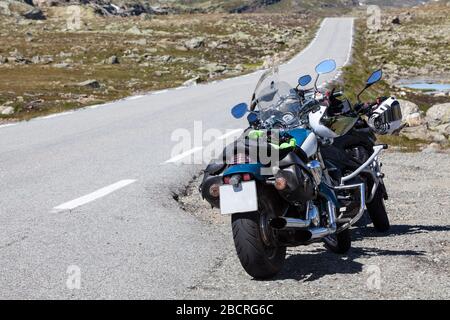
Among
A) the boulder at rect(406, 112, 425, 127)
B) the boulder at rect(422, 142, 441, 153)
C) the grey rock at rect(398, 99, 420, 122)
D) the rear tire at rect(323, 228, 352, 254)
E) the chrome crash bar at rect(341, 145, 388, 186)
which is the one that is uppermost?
the chrome crash bar at rect(341, 145, 388, 186)

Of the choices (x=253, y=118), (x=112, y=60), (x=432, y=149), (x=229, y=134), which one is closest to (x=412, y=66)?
(x=112, y=60)

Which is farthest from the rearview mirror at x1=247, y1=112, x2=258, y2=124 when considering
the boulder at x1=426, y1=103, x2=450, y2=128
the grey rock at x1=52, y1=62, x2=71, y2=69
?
the grey rock at x1=52, y1=62, x2=71, y2=69

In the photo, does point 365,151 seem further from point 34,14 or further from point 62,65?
point 34,14

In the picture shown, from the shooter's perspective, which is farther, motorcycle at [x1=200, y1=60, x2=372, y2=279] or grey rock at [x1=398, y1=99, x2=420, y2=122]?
grey rock at [x1=398, y1=99, x2=420, y2=122]

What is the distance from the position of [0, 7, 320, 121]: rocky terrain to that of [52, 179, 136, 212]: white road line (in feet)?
37.9

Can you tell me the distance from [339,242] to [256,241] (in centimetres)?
154

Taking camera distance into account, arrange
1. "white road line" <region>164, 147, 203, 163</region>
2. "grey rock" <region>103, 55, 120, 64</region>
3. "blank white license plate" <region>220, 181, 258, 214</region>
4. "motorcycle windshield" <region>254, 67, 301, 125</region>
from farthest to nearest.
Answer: "grey rock" <region>103, 55, 120, 64</region> < "white road line" <region>164, 147, 203, 163</region> < "motorcycle windshield" <region>254, 67, 301, 125</region> < "blank white license plate" <region>220, 181, 258, 214</region>

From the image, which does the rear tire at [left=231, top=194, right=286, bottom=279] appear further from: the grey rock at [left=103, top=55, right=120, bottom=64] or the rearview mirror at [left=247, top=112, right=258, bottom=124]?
the grey rock at [left=103, top=55, right=120, bottom=64]

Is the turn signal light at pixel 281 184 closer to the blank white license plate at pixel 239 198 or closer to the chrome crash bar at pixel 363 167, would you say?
the blank white license plate at pixel 239 198

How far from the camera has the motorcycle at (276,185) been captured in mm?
5605

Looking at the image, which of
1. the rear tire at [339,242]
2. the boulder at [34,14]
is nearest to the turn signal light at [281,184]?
the rear tire at [339,242]

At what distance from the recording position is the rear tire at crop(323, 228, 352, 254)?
6.79m

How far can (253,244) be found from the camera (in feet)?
18.4

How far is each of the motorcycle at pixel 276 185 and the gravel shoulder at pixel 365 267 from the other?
0.78 feet
